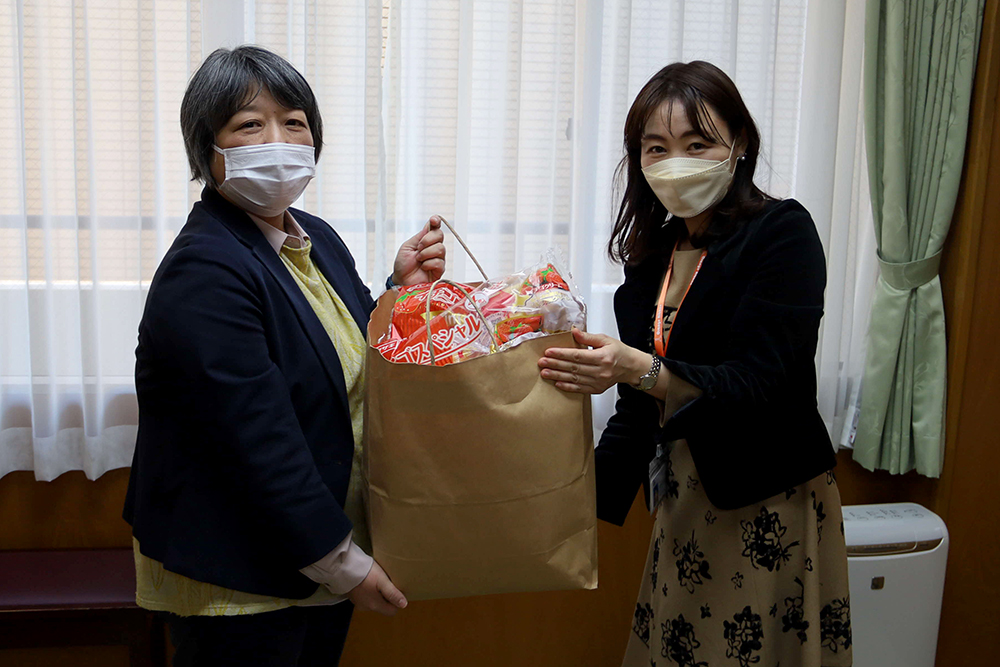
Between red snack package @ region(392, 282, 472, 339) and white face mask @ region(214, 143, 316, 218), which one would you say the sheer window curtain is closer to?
white face mask @ region(214, 143, 316, 218)

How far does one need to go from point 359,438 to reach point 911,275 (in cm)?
167

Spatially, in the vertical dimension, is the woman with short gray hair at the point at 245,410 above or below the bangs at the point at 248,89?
below

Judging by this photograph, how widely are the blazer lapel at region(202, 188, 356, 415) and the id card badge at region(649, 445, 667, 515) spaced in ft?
2.06

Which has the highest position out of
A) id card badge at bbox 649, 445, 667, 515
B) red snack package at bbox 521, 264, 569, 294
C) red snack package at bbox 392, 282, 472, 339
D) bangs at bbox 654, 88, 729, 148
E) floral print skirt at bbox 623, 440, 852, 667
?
bangs at bbox 654, 88, 729, 148

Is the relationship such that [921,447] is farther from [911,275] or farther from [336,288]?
[336,288]

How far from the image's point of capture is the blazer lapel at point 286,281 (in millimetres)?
1165

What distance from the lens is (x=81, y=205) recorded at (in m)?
1.86

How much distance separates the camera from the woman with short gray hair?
1.07m

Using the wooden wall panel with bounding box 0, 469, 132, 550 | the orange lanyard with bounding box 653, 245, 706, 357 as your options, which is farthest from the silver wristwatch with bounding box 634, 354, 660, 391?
the wooden wall panel with bounding box 0, 469, 132, 550

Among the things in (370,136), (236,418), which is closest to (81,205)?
(370,136)

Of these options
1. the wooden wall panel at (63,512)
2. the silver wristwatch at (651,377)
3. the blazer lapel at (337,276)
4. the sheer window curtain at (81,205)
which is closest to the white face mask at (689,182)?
the silver wristwatch at (651,377)

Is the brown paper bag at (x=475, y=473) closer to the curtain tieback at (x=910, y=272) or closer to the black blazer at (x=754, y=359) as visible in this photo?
the black blazer at (x=754, y=359)

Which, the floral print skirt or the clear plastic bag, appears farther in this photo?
the floral print skirt

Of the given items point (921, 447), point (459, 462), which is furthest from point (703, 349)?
point (921, 447)
